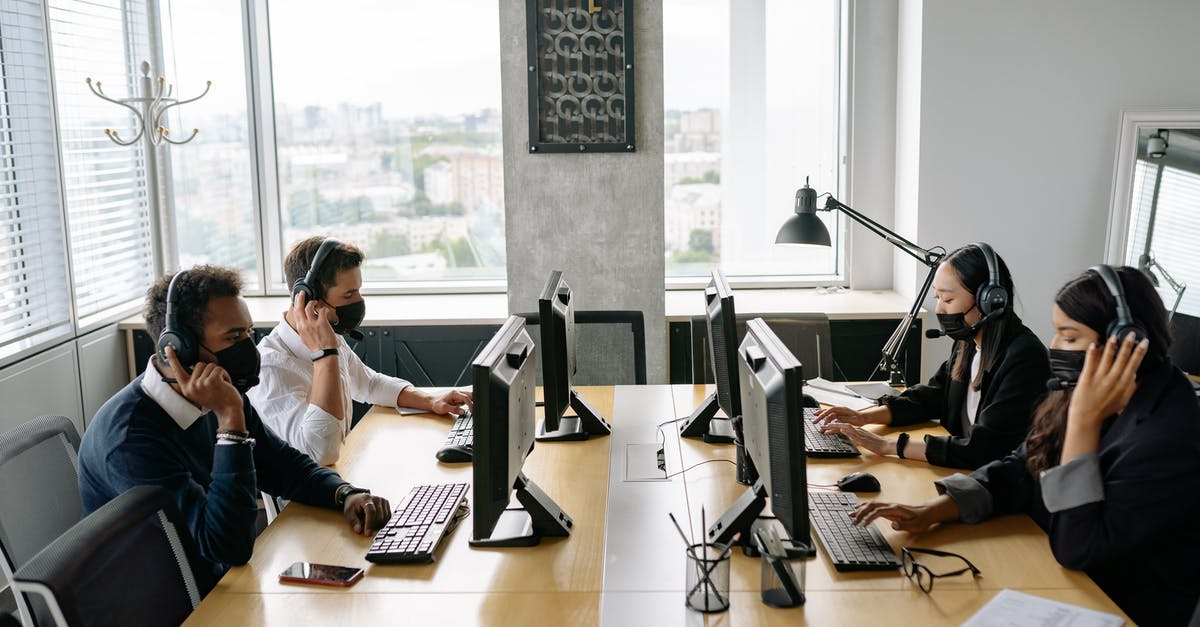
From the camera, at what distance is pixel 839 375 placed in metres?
4.57

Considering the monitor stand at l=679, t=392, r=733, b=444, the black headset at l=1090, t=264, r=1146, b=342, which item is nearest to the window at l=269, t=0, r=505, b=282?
the monitor stand at l=679, t=392, r=733, b=444

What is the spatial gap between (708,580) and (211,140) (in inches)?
161

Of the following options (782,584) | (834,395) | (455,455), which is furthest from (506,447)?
(834,395)

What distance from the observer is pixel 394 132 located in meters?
5.20

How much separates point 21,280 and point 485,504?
2.77 meters

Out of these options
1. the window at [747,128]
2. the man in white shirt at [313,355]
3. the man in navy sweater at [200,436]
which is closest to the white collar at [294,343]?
the man in white shirt at [313,355]

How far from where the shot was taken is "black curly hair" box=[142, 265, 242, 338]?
7.63ft

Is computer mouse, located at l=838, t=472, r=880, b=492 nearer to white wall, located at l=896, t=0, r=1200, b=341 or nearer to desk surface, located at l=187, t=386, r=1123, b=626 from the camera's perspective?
desk surface, located at l=187, t=386, r=1123, b=626

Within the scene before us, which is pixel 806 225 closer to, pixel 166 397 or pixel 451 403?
pixel 451 403

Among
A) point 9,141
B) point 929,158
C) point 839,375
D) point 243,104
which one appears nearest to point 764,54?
point 929,158

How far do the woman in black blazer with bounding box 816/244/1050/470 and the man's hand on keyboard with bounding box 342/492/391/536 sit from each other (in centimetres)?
131

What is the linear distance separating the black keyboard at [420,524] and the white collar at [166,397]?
52 cm

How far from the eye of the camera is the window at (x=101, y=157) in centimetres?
420

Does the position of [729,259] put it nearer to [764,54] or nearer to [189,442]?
[764,54]
